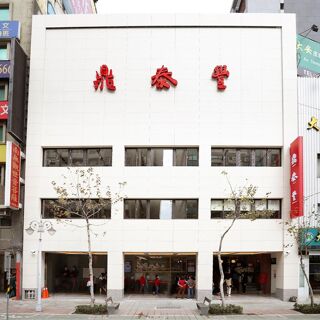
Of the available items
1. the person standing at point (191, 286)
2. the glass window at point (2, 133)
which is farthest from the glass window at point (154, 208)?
the glass window at point (2, 133)

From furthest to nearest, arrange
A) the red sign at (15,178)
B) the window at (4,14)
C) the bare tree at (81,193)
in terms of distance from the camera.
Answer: the window at (4,14) → the bare tree at (81,193) → the red sign at (15,178)

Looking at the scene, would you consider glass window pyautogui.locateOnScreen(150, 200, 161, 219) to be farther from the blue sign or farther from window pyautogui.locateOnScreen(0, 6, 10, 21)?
window pyautogui.locateOnScreen(0, 6, 10, 21)

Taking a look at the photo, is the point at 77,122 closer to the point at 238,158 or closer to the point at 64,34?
the point at 64,34

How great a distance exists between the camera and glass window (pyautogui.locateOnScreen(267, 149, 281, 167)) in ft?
123

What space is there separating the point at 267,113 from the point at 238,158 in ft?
12.1

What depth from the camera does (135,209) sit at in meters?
37.0

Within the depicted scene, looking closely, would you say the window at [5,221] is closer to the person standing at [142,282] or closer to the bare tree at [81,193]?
the bare tree at [81,193]

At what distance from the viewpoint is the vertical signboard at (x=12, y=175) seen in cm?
3412

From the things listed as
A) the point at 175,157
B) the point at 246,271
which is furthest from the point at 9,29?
the point at 246,271

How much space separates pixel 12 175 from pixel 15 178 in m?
0.69

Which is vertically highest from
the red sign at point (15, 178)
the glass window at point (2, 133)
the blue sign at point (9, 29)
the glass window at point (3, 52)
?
the blue sign at point (9, 29)

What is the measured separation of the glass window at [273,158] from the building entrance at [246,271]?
7.39 meters

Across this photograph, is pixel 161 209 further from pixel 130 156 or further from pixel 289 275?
pixel 289 275

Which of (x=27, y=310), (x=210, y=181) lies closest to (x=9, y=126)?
(x=27, y=310)
